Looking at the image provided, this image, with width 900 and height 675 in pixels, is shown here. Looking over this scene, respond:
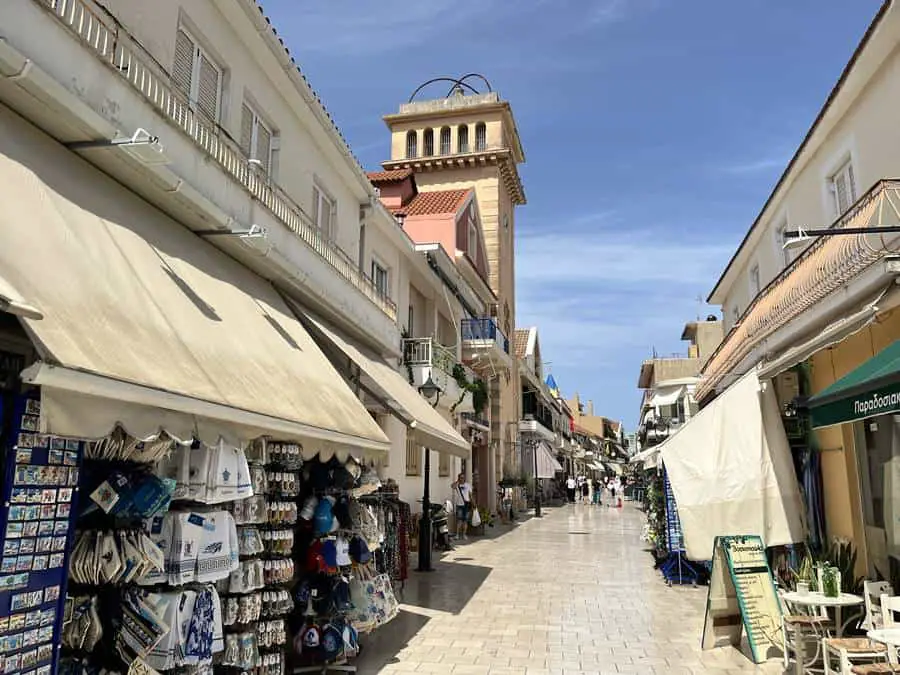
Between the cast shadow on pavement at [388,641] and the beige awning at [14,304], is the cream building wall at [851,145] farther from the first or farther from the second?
the beige awning at [14,304]

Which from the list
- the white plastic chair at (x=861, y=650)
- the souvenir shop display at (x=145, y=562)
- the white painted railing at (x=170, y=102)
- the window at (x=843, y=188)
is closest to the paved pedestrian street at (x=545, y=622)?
the white plastic chair at (x=861, y=650)

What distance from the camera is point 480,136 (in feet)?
104

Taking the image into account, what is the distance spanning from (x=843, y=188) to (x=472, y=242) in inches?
636

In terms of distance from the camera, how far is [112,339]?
3.80m

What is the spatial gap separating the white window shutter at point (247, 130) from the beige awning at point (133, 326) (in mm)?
2641

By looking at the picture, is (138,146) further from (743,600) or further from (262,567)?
(743,600)

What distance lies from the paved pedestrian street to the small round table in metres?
0.77

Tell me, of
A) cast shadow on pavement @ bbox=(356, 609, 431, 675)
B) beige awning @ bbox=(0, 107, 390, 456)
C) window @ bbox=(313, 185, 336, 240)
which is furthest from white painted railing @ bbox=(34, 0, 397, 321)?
cast shadow on pavement @ bbox=(356, 609, 431, 675)

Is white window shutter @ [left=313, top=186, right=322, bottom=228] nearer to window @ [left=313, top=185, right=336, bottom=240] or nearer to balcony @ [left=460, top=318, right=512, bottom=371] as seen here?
window @ [left=313, top=185, right=336, bottom=240]

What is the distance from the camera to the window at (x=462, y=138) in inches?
1251

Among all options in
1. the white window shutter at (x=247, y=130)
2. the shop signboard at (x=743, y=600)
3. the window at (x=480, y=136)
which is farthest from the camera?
the window at (x=480, y=136)

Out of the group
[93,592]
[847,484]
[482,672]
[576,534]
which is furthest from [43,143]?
[576,534]

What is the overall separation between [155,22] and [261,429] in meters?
4.82

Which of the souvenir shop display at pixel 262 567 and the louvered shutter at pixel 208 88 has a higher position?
the louvered shutter at pixel 208 88
